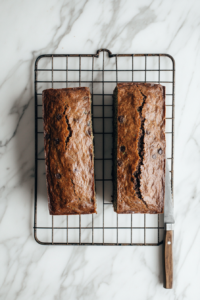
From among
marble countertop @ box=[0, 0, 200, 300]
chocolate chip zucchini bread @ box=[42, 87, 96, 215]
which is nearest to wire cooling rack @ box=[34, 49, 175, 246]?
marble countertop @ box=[0, 0, 200, 300]

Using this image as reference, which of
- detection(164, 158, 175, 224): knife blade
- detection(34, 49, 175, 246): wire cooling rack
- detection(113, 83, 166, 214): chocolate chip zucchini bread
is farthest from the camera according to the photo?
detection(34, 49, 175, 246): wire cooling rack

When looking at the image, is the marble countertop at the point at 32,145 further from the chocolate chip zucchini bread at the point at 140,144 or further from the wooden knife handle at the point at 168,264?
the chocolate chip zucchini bread at the point at 140,144

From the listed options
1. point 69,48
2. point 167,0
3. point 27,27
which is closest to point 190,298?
point 69,48

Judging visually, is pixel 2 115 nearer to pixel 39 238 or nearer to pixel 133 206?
pixel 39 238

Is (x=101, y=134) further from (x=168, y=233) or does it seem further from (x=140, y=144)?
(x=168, y=233)

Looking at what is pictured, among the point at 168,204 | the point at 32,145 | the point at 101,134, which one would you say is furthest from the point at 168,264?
the point at 32,145

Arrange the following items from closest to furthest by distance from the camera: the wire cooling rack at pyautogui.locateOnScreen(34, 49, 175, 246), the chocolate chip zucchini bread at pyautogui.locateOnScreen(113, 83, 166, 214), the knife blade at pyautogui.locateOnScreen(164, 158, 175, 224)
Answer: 1. the chocolate chip zucchini bread at pyautogui.locateOnScreen(113, 83, 166, 214)
2. the knife blade at pyautogui.locateOnScreen(164, 158, 175, 224)
3. the wire cooling rack at pyautogui.locateOnScreen(34, 49, 175, 246)

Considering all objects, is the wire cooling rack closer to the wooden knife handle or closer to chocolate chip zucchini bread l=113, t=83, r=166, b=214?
the wooden knife handle
